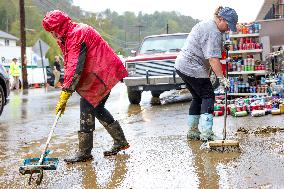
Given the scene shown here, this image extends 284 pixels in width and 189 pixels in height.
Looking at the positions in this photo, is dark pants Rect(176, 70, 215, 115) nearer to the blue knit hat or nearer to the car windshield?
the blue knit hat

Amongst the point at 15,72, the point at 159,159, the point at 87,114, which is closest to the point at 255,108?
the point at 159,159

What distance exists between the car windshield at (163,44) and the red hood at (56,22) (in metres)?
8.58

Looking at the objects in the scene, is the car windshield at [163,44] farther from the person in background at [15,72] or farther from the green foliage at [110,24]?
the green foliage at [110,24]

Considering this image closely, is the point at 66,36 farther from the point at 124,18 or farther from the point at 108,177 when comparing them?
the point at 124,18

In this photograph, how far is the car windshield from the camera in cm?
1390

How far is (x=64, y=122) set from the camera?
32.1 feet

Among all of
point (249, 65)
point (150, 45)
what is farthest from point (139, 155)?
point (150, 45)

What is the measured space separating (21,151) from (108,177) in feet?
7.58

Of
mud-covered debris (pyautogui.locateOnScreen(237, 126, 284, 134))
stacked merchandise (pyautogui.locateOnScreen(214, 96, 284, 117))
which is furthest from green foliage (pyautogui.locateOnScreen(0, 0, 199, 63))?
mud-covered debris (pyautogui.locateOnScreen(237, 126, 284, 134))

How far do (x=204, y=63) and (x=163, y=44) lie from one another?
318 inches

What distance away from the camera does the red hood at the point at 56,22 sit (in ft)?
17.1

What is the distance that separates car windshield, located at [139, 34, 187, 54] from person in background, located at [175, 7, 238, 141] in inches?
295

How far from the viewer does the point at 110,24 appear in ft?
380

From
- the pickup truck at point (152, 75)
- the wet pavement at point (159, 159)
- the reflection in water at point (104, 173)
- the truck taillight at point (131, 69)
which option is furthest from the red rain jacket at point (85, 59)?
the truck taillight at point (131, 69)
